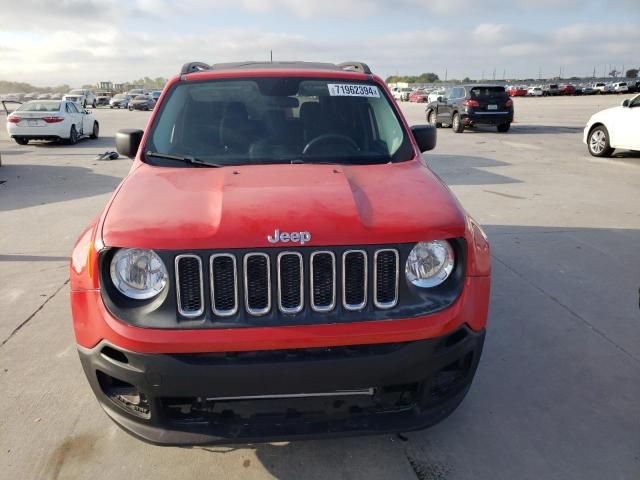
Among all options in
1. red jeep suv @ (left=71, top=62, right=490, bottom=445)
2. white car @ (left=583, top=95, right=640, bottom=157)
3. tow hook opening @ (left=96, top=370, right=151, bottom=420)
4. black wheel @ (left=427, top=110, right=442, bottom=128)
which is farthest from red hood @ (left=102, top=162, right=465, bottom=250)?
black wheel @ (left=427, top=110, right=442, bottom=128)

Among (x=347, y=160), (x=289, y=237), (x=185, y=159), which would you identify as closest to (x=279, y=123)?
(x=347, y=160)

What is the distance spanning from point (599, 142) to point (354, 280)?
13.5m

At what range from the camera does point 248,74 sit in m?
3.79

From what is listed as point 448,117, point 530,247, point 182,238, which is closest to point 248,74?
point 182,238

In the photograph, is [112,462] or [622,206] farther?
[622,206]

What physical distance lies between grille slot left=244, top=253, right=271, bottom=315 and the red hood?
0.07m

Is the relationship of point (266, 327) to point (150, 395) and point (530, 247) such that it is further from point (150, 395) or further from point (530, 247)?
point (530, 247)

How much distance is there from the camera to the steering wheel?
136 inches

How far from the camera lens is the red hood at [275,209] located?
2.26m

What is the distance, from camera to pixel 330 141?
351 centimetres

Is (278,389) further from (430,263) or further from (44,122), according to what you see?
(44,122)

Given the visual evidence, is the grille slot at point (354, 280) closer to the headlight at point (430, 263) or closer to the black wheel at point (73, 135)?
the headlight at point (430, 263)

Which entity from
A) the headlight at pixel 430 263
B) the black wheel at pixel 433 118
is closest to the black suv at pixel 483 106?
the black wheel at pixel 433 118

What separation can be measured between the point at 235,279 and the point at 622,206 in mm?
7816
